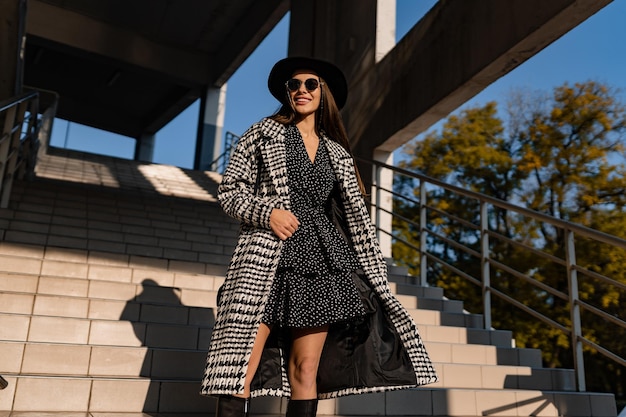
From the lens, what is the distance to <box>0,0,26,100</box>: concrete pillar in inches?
259

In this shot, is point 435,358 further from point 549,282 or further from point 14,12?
point 549,282

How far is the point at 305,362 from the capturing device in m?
1.84

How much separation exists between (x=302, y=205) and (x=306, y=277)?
25 cm

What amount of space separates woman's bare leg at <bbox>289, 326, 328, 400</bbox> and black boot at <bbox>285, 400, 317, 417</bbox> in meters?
0.01

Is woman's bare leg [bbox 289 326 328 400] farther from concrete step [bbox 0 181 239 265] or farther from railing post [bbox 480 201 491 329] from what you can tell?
concrete step [bbox 0 181 239 265]

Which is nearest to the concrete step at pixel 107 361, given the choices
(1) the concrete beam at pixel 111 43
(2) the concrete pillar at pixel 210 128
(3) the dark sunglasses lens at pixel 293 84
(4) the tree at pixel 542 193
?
(3) the dark sunglasses lens at pixel 293 84

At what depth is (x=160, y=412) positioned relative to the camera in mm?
2652

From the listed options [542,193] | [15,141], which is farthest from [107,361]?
[542,193]

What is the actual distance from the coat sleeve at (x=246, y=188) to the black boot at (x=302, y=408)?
0.55 meters

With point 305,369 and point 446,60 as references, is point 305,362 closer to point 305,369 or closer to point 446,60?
point 305,369

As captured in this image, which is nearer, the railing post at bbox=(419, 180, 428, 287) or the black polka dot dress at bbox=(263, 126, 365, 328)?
the black polka dot dress at bbox=(263, 126, 365, 328)

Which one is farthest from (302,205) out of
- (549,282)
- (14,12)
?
(549,282)

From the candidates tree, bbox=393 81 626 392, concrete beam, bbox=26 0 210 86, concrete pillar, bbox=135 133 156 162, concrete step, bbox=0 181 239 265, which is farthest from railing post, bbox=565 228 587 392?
concrete pillar, bbox=135 133 156 162

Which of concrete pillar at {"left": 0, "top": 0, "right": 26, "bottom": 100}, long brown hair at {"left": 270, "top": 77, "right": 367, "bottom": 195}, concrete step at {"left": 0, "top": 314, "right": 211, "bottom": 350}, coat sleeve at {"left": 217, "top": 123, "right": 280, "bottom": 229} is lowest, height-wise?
concrete step at {"left": 0, "top": 314, "right": 211, "bottom": 350}
